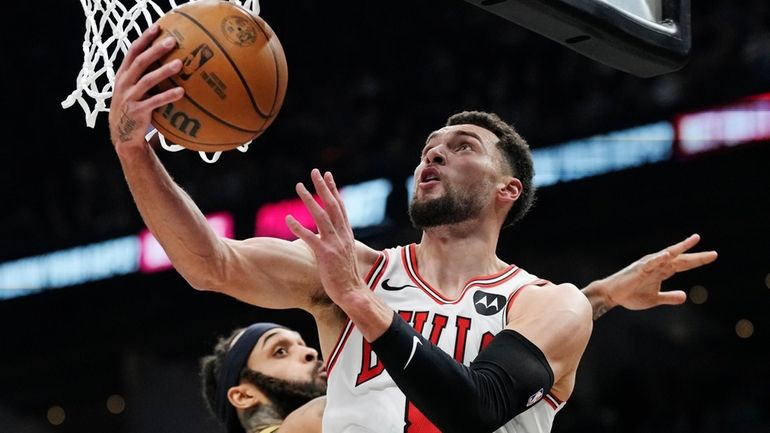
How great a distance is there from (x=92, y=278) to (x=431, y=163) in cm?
781

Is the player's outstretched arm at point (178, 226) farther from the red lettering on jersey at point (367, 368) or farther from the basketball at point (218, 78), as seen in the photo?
the red lettering on jersey at point (367, 368)

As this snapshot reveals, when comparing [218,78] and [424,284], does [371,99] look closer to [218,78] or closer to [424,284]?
[424,284]

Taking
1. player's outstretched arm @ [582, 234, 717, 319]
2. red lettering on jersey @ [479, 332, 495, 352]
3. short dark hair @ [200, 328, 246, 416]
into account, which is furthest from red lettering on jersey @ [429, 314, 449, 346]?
short dark hair @ [200, 328, 246, 416]

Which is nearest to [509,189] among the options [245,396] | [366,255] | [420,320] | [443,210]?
[443,210]

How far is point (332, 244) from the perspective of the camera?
2.58 m

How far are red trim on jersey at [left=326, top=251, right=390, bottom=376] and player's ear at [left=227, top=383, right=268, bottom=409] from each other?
3.46ft

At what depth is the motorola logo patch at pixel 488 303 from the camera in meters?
3.11

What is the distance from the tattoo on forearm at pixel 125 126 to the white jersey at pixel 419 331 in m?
0.81

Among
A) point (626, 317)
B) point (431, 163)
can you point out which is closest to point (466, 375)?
point (431, 163)

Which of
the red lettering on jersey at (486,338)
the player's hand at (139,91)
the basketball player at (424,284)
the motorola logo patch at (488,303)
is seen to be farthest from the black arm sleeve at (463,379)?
the player's hand at (139,91)

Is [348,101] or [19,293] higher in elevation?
[348,101]

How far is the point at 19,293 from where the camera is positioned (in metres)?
11.0

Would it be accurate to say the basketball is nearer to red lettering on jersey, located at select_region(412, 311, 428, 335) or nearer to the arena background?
red lettering on jersey, located at select_region(412, 311, 428, 335)

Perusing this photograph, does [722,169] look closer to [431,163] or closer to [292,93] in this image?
[292,93]
